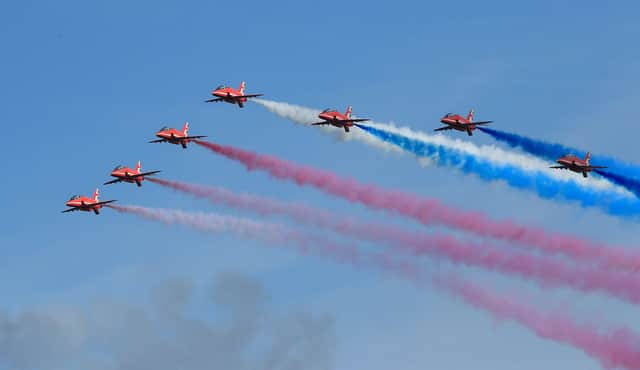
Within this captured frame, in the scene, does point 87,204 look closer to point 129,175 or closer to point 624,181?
point 129,175

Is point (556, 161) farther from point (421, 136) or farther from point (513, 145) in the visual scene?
point (421, 136)

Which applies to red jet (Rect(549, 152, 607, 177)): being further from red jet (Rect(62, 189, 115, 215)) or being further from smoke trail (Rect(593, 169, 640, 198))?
red jet (Rect(62, 189, 115, 215))

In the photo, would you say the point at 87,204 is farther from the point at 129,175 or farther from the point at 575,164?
the point at 575,164

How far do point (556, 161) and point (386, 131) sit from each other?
18.3 meters

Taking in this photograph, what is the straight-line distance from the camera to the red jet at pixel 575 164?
492ft

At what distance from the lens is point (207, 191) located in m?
161

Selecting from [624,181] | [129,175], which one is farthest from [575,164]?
[129,175]

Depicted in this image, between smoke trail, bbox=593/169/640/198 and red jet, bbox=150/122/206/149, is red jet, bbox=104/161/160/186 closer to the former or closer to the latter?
red jet, bbox=150/122/206/149

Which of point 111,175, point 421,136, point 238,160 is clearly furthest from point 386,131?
point 111,175

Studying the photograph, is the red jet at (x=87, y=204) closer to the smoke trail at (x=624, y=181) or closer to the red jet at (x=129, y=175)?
the red jet at (x=129, y=175)

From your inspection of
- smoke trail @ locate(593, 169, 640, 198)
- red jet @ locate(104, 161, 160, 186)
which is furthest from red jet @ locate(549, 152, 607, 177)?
red jet @ locate(104, 161, 160, 186)

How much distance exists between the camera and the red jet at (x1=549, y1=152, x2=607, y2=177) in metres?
150

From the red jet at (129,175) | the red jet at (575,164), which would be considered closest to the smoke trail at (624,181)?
the red jet at (575,164)

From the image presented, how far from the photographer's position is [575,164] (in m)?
150
